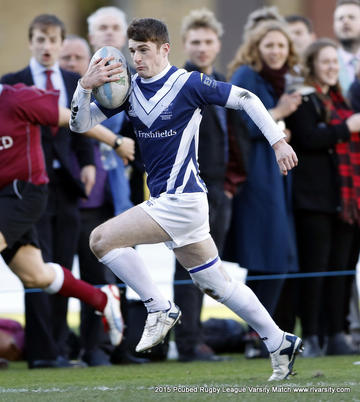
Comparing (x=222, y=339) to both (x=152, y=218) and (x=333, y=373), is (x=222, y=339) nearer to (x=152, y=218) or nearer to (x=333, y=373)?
(x=333, y=373)

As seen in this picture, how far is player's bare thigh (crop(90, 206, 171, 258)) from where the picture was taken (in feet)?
21.4

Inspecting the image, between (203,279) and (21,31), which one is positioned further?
(21,31)

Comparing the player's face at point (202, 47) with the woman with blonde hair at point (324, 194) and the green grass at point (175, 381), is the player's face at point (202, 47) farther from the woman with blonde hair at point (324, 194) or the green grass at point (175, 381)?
the green grass at point (175, 381)

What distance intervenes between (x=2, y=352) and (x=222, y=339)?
1817 mm

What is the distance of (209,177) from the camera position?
879 centimetres

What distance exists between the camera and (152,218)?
6.55 m

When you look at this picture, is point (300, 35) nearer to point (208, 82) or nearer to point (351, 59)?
point (351, 59)

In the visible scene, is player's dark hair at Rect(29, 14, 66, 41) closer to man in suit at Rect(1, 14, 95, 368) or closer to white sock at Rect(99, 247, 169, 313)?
man in suit at Rect(1, 14, 95, 368)

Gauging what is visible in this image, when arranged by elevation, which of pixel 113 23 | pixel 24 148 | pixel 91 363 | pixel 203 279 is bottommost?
pixel 91 363

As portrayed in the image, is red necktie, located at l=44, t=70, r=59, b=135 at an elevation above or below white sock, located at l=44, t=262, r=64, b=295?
above

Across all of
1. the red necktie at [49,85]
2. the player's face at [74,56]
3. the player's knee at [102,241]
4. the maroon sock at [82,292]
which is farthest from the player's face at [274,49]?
the player's knee at [102,241]

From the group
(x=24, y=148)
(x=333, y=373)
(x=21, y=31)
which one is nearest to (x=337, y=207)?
(x=333, y=373)

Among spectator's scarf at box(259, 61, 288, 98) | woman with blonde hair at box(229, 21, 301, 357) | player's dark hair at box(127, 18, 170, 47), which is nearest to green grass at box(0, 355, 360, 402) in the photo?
woman with blonde hair at box(229, 21, 301, 357)

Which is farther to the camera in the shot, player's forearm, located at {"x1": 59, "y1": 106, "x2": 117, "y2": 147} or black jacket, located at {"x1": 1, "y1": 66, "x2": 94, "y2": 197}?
black jacket, located at {"x1": 1, "y1": 66, "x2": 94, "y2": 197}
